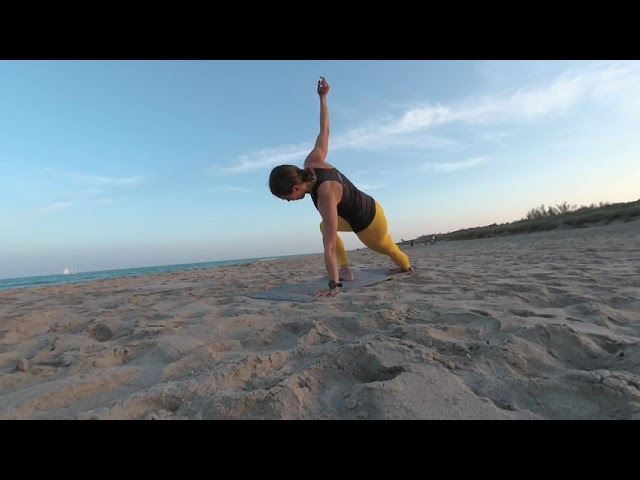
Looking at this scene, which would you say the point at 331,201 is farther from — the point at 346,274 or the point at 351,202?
the point at 346,274

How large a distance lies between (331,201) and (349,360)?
203cm

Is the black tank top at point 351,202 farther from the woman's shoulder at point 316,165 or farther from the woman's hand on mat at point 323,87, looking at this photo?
the woman's hand on mat at point 323,87

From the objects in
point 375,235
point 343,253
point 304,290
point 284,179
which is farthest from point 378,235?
point 284,179

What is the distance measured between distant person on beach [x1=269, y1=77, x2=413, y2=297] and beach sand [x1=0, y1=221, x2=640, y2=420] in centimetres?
74

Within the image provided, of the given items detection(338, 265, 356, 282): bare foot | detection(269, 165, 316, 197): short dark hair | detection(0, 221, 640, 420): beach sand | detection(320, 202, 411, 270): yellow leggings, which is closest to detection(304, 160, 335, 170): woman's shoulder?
detection(269, 165, 316, 197): short dark hair

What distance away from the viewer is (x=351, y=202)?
3.75m

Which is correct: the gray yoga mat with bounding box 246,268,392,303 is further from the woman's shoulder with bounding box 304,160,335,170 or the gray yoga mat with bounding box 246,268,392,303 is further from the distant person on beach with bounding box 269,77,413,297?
the woman's shoulder with bounding box 304,160,335,170

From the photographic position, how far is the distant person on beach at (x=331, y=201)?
10.5 ft

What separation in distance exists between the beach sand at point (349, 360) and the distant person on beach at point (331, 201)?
0.74 meters

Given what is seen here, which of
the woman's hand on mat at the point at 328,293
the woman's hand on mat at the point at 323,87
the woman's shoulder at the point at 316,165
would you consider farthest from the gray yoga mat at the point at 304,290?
the woman's hand on mat at the point at 323,87

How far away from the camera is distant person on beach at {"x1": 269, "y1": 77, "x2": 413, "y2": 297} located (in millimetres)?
3201
